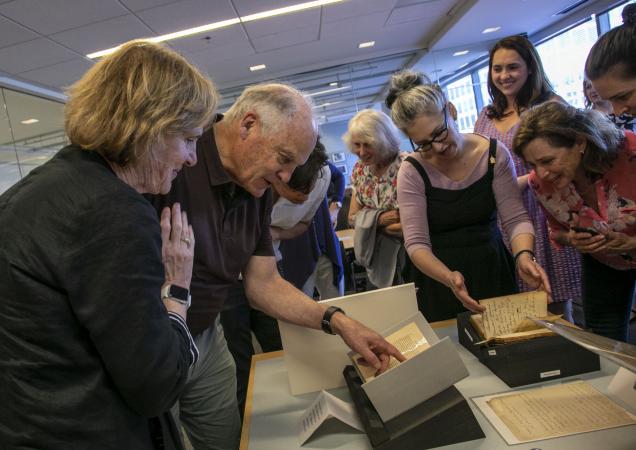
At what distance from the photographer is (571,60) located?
183 inches

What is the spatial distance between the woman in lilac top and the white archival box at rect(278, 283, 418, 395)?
0.77m

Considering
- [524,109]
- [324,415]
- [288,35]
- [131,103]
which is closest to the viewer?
[131,103]

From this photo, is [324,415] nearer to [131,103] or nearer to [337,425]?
[337,425]

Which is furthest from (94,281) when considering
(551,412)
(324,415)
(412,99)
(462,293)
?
(412,99)

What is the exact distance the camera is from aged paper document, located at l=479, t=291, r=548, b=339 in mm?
1125

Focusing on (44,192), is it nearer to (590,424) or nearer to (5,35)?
(590,424)

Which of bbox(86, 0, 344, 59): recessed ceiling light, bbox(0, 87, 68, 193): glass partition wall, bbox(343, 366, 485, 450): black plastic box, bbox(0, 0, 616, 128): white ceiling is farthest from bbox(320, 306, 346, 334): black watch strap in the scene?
bbox(0, 87, 68, 193): glass partition wall

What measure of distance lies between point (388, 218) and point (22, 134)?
5.15 m

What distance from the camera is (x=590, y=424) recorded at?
0.86m

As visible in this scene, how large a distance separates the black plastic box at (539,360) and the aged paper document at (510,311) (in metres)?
0.08

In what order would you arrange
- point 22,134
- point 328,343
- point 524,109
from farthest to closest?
point 22,134
point 524,109
point 328,343

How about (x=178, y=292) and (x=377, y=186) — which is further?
(x=377, y=186)

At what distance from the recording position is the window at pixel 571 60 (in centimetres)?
450

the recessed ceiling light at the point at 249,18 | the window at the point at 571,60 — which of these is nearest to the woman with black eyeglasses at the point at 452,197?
the recessed ceiling light at the point at 249,18
